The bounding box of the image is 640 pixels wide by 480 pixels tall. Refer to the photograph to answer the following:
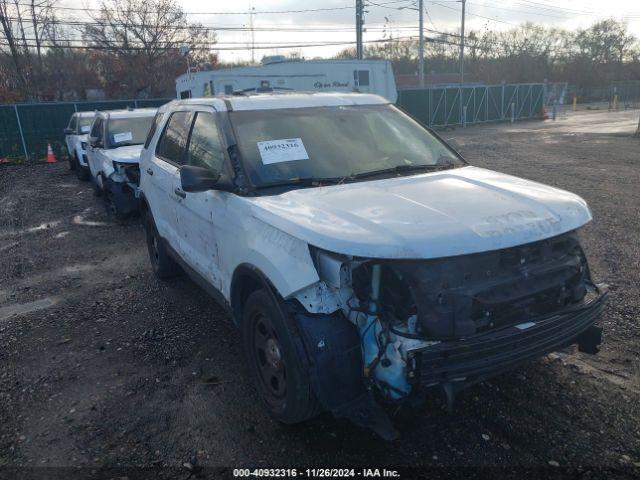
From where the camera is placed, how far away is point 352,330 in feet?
8.74

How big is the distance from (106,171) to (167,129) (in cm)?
447

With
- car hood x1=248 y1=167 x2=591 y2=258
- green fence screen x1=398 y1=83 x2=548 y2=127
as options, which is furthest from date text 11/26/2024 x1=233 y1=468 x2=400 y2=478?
green fence screen x1=398 y1=83 x2=548 y2=127

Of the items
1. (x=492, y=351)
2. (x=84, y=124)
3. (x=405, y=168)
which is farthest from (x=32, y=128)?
(x=492, y=351)

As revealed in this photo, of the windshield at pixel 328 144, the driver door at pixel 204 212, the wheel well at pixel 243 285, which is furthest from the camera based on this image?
the driver door at pixel 204 212

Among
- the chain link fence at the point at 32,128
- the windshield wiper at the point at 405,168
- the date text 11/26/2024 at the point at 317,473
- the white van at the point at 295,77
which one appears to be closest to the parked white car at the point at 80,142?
the white van at the point at 295,77

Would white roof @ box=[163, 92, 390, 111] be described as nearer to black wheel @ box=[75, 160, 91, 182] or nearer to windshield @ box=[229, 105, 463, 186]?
windshield @ box=[229, 105, 463, 186]

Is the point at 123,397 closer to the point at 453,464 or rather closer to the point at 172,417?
the point at 172,417

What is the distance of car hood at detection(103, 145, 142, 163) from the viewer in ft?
26.9

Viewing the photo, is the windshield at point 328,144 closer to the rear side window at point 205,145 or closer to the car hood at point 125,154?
the rear side window at point 205,145

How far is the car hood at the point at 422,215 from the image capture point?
7.94 ft

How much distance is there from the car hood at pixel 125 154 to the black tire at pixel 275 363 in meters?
5.84

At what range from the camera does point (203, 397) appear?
3451 millimetres

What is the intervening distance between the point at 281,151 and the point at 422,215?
4.03 feet

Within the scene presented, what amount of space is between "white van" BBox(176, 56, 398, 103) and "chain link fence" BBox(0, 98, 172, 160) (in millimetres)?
4804
